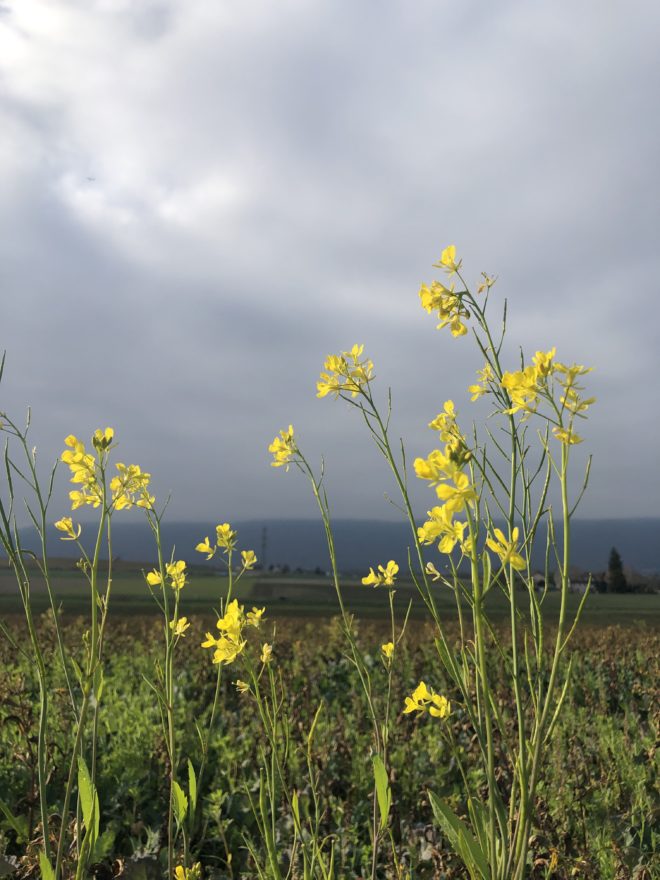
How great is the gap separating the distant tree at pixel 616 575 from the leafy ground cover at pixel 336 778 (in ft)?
43.6

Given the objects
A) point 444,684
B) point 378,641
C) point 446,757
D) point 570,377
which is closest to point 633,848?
point 446,757

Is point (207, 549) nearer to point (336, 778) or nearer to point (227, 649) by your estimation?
point (227, 649)

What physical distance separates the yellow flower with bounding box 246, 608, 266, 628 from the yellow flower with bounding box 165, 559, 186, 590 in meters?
0.37

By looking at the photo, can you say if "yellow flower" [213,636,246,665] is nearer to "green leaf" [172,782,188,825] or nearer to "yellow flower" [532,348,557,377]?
"green leaf" [172,782,188,825]

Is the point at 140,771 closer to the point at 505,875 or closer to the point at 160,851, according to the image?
the point at 160,851

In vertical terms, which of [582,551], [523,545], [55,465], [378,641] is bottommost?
[582,551]

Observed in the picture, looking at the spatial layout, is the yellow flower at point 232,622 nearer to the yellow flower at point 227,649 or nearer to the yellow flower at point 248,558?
the yellow flower at point 227,649

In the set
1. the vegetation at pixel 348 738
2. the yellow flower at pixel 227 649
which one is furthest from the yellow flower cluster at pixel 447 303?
the yellow flower at pixel 227 649

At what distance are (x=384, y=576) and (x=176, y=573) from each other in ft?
2.08

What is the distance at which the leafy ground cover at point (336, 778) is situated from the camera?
219 centimetres

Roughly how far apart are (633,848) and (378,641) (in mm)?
4849

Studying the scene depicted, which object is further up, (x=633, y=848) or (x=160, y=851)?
(x=633, y=848)

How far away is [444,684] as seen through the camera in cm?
476

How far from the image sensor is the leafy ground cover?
2.19 metres
